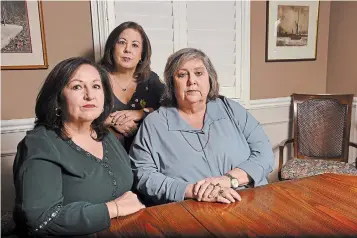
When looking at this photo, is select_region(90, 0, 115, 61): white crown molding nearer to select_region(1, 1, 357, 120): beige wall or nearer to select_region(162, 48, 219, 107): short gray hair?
select_region(1, 1, 357, 120): beige wall

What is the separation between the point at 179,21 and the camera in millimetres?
2658

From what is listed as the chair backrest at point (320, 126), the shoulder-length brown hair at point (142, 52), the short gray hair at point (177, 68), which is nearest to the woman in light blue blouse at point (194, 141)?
the short gray hair at point (177, 68)

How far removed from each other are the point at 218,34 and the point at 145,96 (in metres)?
1.08

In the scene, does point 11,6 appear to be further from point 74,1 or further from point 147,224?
point 147,224

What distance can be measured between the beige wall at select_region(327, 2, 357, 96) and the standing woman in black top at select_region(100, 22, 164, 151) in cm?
196

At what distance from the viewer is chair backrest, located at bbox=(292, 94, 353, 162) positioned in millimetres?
2971

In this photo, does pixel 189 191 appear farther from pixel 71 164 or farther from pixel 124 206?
pixel 71 164

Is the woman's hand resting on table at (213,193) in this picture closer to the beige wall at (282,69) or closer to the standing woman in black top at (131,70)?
the standing woman in black top at (131,70)

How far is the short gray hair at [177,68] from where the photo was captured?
1.71 m

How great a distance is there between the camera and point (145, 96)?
2.11 m

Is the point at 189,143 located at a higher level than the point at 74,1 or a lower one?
lower

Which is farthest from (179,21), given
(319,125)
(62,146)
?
(62,146)

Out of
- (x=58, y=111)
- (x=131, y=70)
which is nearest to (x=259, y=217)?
(x=58, y=111)

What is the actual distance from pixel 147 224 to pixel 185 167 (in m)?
0.51
